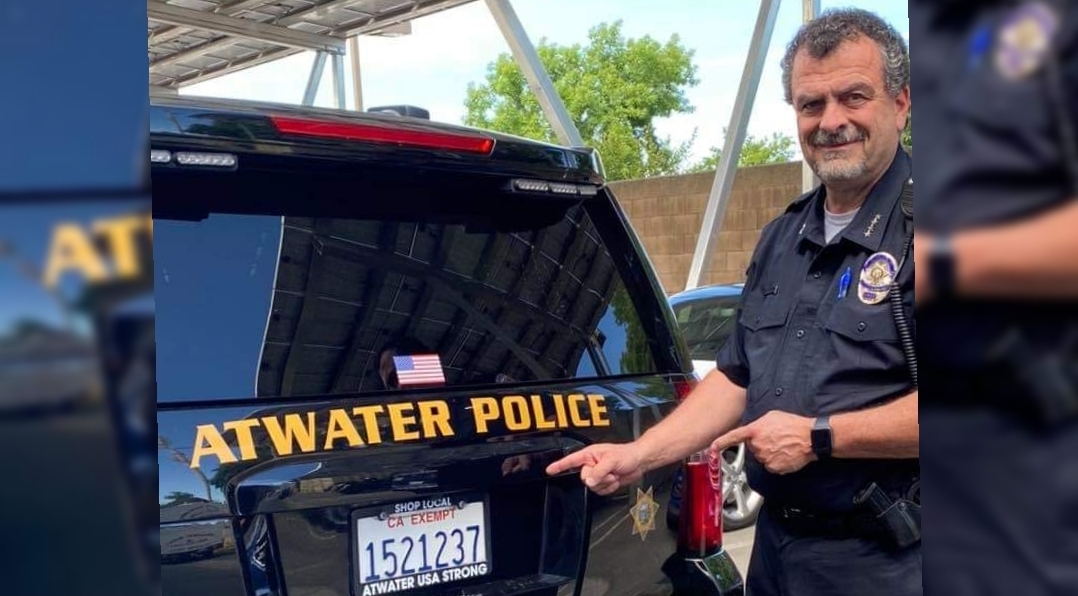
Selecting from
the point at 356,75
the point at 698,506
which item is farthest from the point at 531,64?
the point at 698,506

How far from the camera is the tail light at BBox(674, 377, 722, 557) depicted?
2.70 m

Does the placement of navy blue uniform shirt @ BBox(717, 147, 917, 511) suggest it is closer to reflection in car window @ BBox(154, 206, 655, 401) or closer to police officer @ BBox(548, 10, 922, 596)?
police officer @ BBox(548, 10, 922, 596)

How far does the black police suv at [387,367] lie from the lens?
199cm

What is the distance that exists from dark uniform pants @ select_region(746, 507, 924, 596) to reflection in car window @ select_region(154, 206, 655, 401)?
2.05ft

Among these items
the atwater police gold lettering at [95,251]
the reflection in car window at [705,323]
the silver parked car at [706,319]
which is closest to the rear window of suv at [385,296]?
the atwater police gold lettering at [95,251]

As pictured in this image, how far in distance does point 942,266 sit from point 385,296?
1623 millimetres

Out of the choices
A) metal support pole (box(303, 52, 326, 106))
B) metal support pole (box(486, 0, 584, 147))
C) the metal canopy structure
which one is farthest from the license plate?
metal support pole (box(303, 52, 326, 106))

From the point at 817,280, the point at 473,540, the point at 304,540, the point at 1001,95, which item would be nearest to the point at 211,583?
the point at 304,540

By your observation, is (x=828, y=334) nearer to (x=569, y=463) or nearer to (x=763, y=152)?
(x=569, y=463)

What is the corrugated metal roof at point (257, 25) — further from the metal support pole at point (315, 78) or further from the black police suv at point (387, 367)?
the black police suv at point (387, 367)

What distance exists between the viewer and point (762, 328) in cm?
212

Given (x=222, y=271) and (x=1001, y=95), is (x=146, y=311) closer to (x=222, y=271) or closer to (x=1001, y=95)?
(x=1001, y=95)

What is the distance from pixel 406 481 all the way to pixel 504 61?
3889cm

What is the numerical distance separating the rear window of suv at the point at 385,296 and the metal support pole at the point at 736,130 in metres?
10.3
